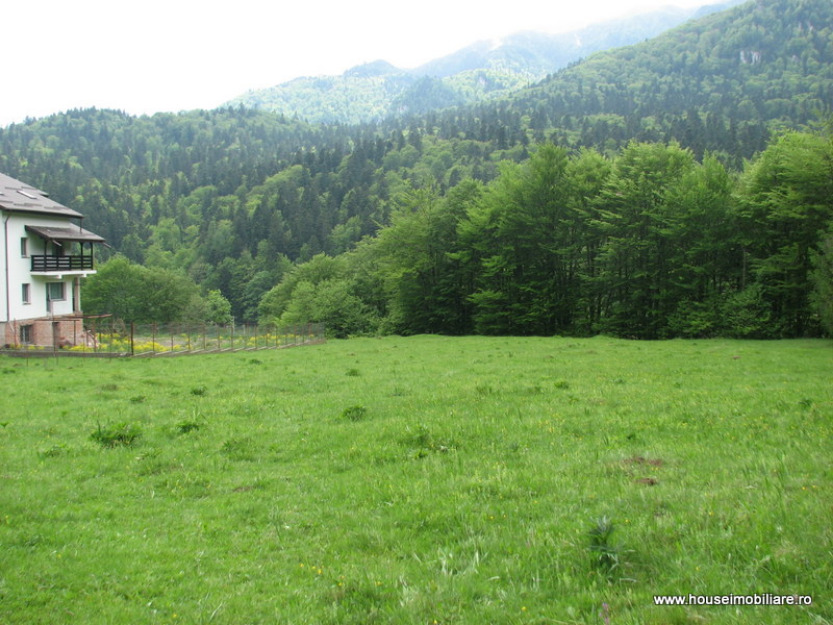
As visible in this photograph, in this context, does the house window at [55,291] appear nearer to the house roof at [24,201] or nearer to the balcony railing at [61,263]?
the balcony railing at [61,263]

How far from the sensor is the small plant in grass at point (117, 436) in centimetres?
1250

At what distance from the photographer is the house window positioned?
52491 mm

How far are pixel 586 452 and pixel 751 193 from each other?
4545cm

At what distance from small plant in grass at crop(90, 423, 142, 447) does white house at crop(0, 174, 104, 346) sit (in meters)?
36.7

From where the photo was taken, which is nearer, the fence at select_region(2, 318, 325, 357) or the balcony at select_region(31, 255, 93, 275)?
the fence at select_region(2, 318, 325, 357)

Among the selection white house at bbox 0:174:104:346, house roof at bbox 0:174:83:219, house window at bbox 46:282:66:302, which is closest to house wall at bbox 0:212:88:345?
white house at bbox 0:174:104:346

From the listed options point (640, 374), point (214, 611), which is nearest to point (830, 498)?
point (214, 611)

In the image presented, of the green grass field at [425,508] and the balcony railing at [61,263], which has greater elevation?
the balcony railing at [61,263]

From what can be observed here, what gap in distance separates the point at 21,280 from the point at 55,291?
4903 millimetres

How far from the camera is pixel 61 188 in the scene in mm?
195125

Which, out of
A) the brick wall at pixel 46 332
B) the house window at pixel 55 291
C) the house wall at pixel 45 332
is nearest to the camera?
the house wall at pixel 45 332

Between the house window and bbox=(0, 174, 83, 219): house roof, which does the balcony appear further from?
bbox=(0, 174, 83, 219): house roof

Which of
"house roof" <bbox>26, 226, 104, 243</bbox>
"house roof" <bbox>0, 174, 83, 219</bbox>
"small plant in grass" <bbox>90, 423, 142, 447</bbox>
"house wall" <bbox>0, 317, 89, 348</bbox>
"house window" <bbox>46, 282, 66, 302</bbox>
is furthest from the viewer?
"house window" <bbox>46, 282, 66, 302</bbox>

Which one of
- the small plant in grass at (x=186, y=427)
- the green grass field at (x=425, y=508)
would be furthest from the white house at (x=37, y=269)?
the small plant in grass at (x=186, y=427)
